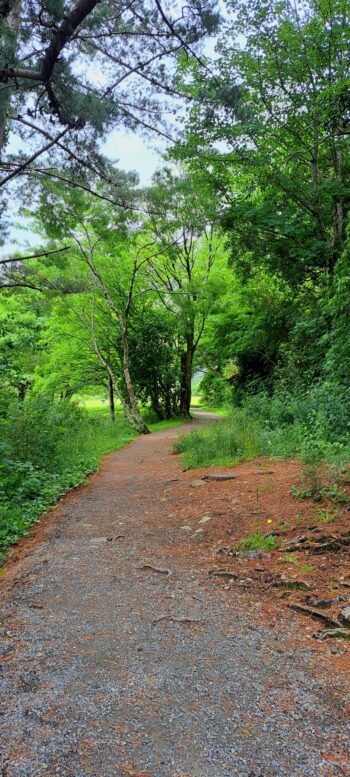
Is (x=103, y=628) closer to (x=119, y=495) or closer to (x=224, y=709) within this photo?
(x=224, y=709)

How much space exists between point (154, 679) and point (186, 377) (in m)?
19.2

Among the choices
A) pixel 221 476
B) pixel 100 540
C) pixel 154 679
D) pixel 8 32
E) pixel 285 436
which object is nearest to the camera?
pixel 154 679

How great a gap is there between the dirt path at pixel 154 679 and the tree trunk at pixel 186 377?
1748 cm

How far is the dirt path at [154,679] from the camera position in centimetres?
158

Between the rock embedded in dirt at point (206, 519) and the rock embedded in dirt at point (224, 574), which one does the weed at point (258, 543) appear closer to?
the rock embedded in dirt at point (224, 574)

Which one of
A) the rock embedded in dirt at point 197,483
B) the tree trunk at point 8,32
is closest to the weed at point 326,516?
the rock embedded in dirt at point 197,483

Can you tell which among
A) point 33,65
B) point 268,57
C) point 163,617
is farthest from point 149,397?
point 163,617

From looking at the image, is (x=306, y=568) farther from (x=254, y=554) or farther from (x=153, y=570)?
(x=153, y=570)

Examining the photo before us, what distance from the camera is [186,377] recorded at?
2112 cm

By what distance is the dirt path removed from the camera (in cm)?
158

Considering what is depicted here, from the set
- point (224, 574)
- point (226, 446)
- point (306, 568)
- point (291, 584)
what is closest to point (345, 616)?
point (291, 584)

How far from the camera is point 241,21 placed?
9.78 metres

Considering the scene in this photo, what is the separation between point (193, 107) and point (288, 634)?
23.7 ft

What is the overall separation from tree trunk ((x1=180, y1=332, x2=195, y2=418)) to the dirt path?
1748cm
